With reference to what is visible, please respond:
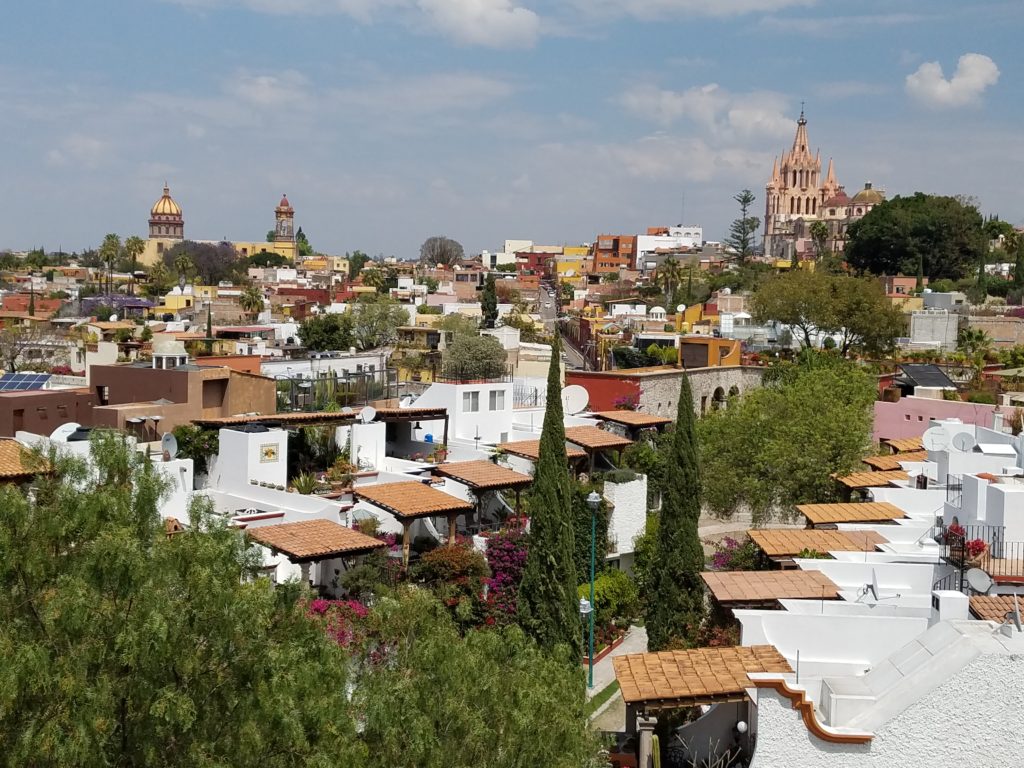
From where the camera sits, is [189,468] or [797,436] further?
[797,436]

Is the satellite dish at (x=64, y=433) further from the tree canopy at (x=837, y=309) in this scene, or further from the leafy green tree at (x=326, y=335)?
the tree canopy at (x=837, y=309)

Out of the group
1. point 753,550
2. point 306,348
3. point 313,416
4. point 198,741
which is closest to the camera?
point 198,741

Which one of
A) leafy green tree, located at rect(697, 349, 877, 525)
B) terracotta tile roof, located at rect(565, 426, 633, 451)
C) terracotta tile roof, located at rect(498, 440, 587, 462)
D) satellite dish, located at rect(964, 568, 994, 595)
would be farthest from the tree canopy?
satellite dish, located at rect(964, 568, 994, 595)

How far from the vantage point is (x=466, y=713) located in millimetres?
10023

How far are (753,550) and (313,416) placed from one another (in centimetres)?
959

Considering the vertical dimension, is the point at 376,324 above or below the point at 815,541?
above

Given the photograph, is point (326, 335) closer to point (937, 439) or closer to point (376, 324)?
point (376, 324)

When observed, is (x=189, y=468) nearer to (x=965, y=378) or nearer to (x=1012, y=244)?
(x=965, y=378)

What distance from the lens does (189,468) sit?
2255cm

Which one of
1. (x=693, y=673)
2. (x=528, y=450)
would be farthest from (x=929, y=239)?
(x=693, y=673)

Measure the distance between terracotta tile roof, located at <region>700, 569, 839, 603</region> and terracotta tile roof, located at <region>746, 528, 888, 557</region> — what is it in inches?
59.1

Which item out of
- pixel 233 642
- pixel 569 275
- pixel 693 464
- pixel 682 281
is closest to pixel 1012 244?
pixel 682 281

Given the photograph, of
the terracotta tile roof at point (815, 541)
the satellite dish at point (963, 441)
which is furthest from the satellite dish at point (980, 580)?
the satellite dish at point (963, 441)

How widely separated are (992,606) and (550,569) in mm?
8300
